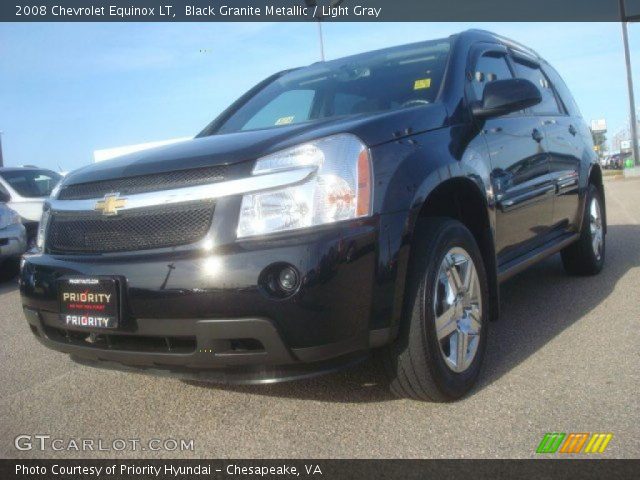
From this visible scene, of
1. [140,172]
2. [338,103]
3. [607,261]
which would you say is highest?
[338,103]

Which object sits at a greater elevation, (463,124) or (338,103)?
(338,103)

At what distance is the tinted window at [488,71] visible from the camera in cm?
353

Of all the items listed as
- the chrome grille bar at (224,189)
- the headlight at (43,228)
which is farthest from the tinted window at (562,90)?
the headlight at (43,228)

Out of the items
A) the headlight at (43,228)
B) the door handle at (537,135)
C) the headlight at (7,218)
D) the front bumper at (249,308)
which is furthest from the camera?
the headlight at (7,218)

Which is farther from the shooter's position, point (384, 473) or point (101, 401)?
point (101, 401)

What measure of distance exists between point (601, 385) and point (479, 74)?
1829 mm

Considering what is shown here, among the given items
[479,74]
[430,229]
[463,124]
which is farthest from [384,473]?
A: [479,74]

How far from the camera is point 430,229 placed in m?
2.70

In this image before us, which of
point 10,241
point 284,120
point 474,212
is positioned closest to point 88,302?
point 284,120

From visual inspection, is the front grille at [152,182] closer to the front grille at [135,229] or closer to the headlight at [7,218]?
the front grille at [135,229]

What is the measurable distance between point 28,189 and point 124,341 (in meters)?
8.71

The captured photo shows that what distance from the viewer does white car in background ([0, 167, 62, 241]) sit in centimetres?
965

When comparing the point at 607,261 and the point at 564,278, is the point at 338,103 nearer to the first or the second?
the point at 564,278

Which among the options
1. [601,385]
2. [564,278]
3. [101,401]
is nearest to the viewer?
[601,385]
